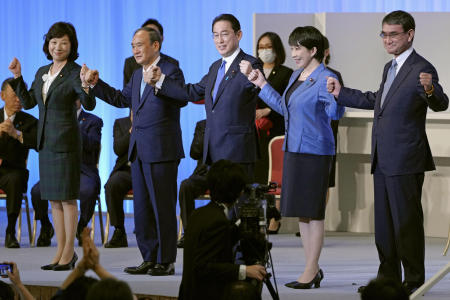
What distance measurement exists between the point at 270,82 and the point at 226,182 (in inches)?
144

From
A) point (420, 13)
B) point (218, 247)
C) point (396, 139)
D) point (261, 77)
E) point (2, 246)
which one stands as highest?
point (420, 13)

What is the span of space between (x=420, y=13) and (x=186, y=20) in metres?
2.62

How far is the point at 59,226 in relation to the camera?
518 centimetres

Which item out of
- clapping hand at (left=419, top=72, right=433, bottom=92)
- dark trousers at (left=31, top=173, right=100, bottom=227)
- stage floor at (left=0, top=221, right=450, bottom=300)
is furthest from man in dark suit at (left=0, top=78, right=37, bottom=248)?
clapping hand at (left=419, top=72, right=433, bottom=92)

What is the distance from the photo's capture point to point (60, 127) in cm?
507

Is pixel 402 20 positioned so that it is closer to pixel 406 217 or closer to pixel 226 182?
pixel 406 217

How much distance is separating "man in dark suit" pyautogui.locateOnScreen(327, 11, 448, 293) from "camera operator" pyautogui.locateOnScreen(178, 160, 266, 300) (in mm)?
1142

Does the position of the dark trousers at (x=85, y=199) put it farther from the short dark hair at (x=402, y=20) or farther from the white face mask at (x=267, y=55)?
the short dark hair at (x=402, y=20)

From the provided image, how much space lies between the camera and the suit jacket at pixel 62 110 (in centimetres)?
505

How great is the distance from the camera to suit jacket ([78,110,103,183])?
6684 mm

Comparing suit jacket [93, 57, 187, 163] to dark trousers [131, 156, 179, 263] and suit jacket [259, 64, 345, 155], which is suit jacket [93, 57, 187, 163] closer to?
dark trousers [131, 156, 179, 263]

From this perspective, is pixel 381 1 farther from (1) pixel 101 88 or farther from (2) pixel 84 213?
(1) pixel 101 88

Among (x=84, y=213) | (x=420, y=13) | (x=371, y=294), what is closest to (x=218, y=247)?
(x=371, y=294)

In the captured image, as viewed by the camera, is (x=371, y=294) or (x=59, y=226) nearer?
(x=371, y=294)
